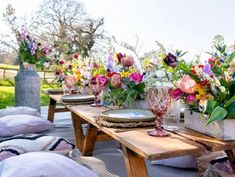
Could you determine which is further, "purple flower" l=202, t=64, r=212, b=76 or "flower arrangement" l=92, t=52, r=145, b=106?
"flower arrangement" l=92, t=52, r=145, b=106

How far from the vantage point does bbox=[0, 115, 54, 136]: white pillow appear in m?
2.20

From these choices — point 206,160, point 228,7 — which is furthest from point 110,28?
point 206,160

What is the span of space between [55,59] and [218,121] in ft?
8.84

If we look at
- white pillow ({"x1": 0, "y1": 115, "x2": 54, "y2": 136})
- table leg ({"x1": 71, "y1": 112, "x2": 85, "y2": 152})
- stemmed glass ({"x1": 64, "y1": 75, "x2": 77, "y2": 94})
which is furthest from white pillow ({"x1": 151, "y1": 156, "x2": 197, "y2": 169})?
stemmed glass ({"x1": 64, "y1": 75, "x2": 77, "y2": 94})

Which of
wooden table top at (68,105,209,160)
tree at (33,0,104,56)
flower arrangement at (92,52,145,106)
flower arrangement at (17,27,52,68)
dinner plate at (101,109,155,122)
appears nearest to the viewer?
wooden table top at (68,105,209,160)

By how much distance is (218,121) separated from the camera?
106cm

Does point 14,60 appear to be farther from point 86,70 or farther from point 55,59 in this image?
point 86,70

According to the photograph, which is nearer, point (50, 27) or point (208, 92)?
point (208, 92)

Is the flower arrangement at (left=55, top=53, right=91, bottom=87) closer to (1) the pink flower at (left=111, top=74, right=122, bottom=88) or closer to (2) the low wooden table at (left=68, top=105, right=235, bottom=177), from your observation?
(1) the pink flower at (left=111, top=74, right=122, bottom=88)

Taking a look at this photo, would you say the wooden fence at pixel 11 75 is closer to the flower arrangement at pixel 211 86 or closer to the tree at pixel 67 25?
the tree at pixel 67 25

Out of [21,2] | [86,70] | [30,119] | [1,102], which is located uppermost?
[21,2]

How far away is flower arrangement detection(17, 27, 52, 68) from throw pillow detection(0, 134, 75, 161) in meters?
1.68

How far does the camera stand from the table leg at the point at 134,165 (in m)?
1.11

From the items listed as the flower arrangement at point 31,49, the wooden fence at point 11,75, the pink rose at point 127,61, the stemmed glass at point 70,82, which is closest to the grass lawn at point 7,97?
the wooden fence at point 11,75
